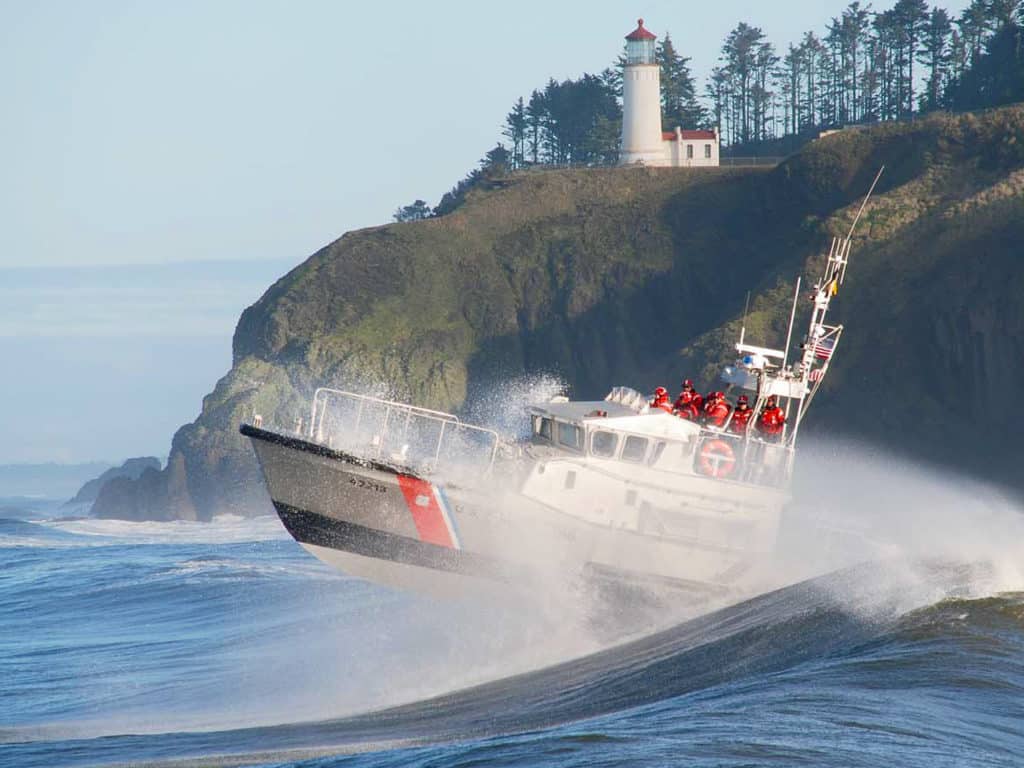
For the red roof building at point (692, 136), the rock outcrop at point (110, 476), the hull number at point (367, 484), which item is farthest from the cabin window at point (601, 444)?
the rock outcrop at point (110, 476)

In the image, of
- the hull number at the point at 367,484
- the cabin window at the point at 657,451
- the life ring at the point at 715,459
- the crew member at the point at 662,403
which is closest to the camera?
the hull number at the point at 367,484

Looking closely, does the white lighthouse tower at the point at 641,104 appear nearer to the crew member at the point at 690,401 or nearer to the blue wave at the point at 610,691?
the blue wave at the point at 610,691

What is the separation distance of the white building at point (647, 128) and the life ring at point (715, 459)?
2133 inches

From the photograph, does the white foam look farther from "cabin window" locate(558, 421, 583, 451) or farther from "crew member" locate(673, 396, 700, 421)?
"cabin window" locate(558, 421, 583, 451)

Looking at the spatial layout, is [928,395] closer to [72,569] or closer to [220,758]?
[72,569]

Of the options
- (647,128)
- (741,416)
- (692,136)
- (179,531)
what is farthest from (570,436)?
(692,136)

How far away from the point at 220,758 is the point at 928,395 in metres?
35.7

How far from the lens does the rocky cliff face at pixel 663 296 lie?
148 feet

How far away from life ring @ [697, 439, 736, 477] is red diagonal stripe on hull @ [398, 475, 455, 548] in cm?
354

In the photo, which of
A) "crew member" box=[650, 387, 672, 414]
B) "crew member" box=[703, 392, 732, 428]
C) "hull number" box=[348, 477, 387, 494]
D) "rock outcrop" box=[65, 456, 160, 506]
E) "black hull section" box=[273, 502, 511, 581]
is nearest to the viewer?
"hull number" box=[348, 477, 387, 494]

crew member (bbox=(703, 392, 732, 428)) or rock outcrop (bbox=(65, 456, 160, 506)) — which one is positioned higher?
crew member (bbox=(703, 392, 732, 428))

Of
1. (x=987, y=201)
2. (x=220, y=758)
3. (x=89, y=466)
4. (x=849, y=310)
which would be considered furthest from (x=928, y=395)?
(x=89, y=466)

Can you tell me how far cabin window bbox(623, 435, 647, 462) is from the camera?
18484mm

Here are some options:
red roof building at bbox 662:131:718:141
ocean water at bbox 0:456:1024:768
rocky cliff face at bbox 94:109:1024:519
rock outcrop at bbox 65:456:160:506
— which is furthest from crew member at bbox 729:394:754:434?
rock outcrop at bbox 65:456:160:506
